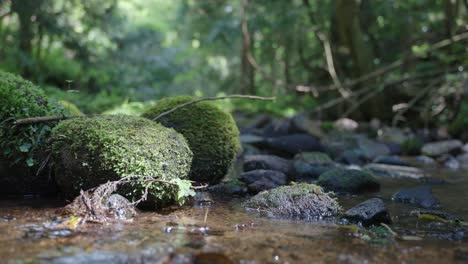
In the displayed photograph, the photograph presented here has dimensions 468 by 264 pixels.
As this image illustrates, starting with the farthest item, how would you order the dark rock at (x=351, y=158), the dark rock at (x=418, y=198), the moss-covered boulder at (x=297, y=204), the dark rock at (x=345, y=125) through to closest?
1. the dark rock at (x=345, y=125)
2. the dark rock at (x=351, y=158)
3. the dark rock at (x=418, y=198)
4. the moss-covered boulder at (x=297, y=204)

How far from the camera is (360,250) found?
284 cm

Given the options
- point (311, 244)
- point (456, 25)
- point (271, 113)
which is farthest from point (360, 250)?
point (271, 113)

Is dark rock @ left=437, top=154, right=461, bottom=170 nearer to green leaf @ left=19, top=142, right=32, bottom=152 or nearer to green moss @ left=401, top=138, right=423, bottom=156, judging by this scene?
green moss @ left=401, top=138, right=423, bottom=156

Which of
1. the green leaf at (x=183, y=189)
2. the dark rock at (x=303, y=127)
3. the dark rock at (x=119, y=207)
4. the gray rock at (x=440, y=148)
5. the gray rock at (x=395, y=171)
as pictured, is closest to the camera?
the dark rock at (x=119, y=207)

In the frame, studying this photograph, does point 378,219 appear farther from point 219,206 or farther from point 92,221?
point 92,221

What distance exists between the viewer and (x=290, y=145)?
8.88 m

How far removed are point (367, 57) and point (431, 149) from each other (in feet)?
17.2

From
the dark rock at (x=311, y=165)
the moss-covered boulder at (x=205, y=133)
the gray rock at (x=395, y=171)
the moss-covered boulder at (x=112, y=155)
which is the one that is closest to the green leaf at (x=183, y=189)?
the moss-covered boulder at (x=112, y=155)

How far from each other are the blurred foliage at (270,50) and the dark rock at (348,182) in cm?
480

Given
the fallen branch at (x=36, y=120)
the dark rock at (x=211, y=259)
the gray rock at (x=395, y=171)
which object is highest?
the gray rock at (x=395, y=171)

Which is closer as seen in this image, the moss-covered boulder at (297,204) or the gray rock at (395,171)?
the moss-covered boulder at (297,204)

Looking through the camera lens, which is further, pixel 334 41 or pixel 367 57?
pixel 334 41

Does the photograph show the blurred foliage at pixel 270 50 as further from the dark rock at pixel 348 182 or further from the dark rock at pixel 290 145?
the dark rock at pixel 348 182

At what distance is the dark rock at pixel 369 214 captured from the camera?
3679mm
